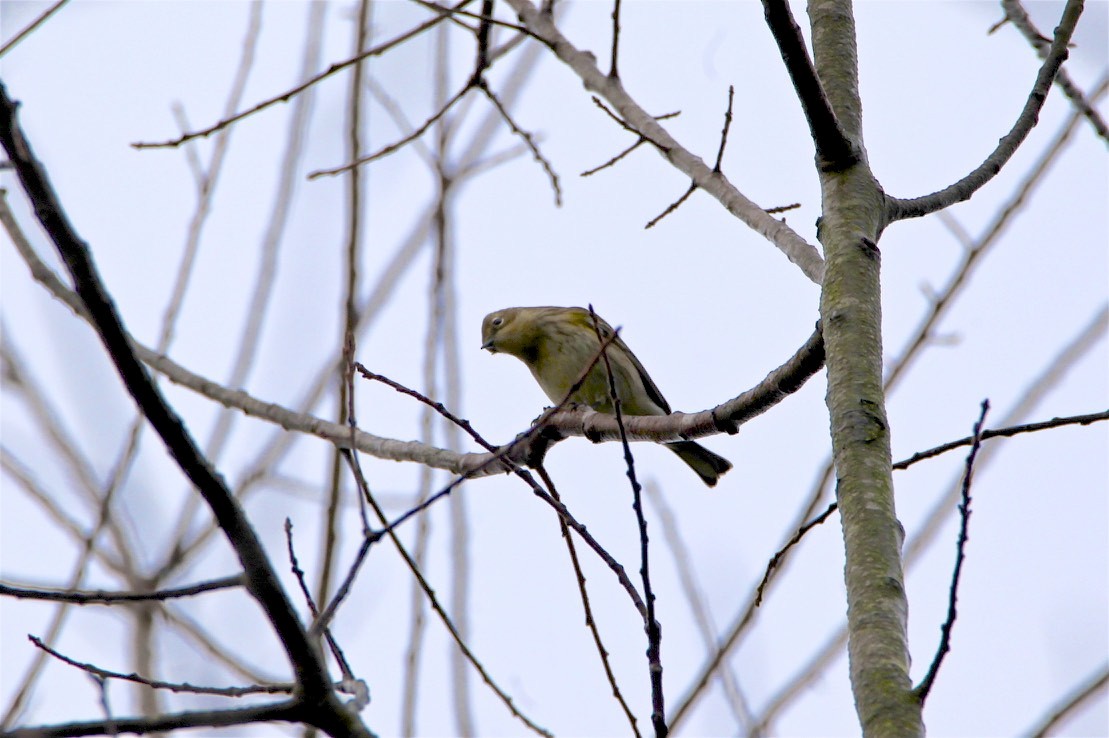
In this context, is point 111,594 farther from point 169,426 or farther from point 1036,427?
point 1036,427

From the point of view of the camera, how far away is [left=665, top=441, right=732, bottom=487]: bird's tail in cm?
728

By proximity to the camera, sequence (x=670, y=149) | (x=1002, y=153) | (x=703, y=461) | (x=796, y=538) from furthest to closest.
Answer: (x=703, y=461), (x=670, y=149), (x=1002, y=153), (x=796, y=538)

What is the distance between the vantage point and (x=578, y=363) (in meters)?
7.38

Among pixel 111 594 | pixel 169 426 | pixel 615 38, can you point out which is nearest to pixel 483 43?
pixel 615 38

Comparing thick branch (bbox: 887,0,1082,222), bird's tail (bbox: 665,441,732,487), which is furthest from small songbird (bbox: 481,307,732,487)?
thick branch (bbox: 887,0,1082,222)

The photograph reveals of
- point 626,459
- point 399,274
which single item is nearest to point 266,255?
point 399,274

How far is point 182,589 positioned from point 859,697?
1132 mm

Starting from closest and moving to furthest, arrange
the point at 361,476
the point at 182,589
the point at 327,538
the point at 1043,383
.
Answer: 1. the point at 182,589
2. the point at 361,476
3. the point at 327,538
4. the point at 1043,383

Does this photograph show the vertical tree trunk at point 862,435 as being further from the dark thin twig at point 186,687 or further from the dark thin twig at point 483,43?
the dark thin twig at point 483,43

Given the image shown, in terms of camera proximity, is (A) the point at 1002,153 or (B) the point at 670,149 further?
(B) the point at 670,149

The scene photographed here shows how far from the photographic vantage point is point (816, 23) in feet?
10.8

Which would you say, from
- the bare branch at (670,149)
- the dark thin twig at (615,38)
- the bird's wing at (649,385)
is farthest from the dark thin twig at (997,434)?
the bird's wing at (649,385)

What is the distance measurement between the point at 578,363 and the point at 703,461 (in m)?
1.01

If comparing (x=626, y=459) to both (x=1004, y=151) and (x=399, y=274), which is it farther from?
(x=399, y=274)
